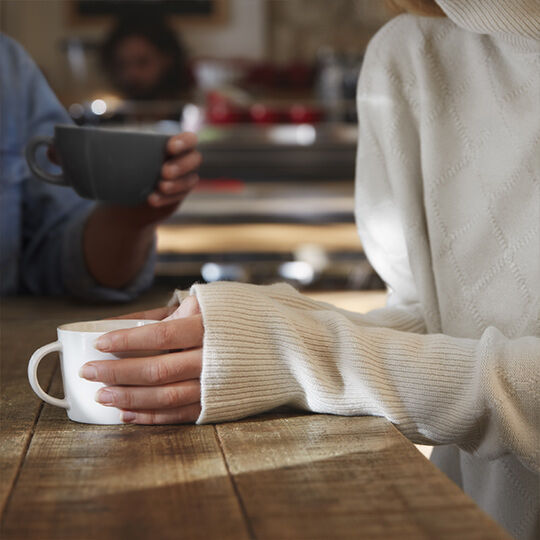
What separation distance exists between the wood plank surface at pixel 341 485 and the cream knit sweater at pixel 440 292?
0.03 metres

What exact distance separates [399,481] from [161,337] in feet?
0.57

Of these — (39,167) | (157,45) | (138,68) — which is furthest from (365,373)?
(157,45)

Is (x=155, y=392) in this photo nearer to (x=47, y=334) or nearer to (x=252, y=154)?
(x=47, y=334)

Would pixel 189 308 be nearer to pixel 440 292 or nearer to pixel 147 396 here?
pixel 147 396

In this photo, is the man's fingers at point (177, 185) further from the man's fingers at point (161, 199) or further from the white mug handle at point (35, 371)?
the white mug handle at point (35, 371)

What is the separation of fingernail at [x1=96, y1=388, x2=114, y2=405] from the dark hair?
3.61 metres

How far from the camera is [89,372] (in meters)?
0.48

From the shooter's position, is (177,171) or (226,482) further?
(177,171)

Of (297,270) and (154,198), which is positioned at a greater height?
(154,198)

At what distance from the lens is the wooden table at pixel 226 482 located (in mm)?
347

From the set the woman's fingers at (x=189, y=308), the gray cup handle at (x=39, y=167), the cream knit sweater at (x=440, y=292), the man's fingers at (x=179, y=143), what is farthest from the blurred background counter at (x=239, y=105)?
the woman's fingers at (x=189, y=308)

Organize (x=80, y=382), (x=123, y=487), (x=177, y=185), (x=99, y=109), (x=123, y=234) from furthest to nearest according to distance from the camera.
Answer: (x=99, y=109), (x=123, y=234), (x=177, y=185), (x=80, y=382), (x=123, y=487)

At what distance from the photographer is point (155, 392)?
485mm

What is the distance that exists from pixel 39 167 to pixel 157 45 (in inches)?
133
